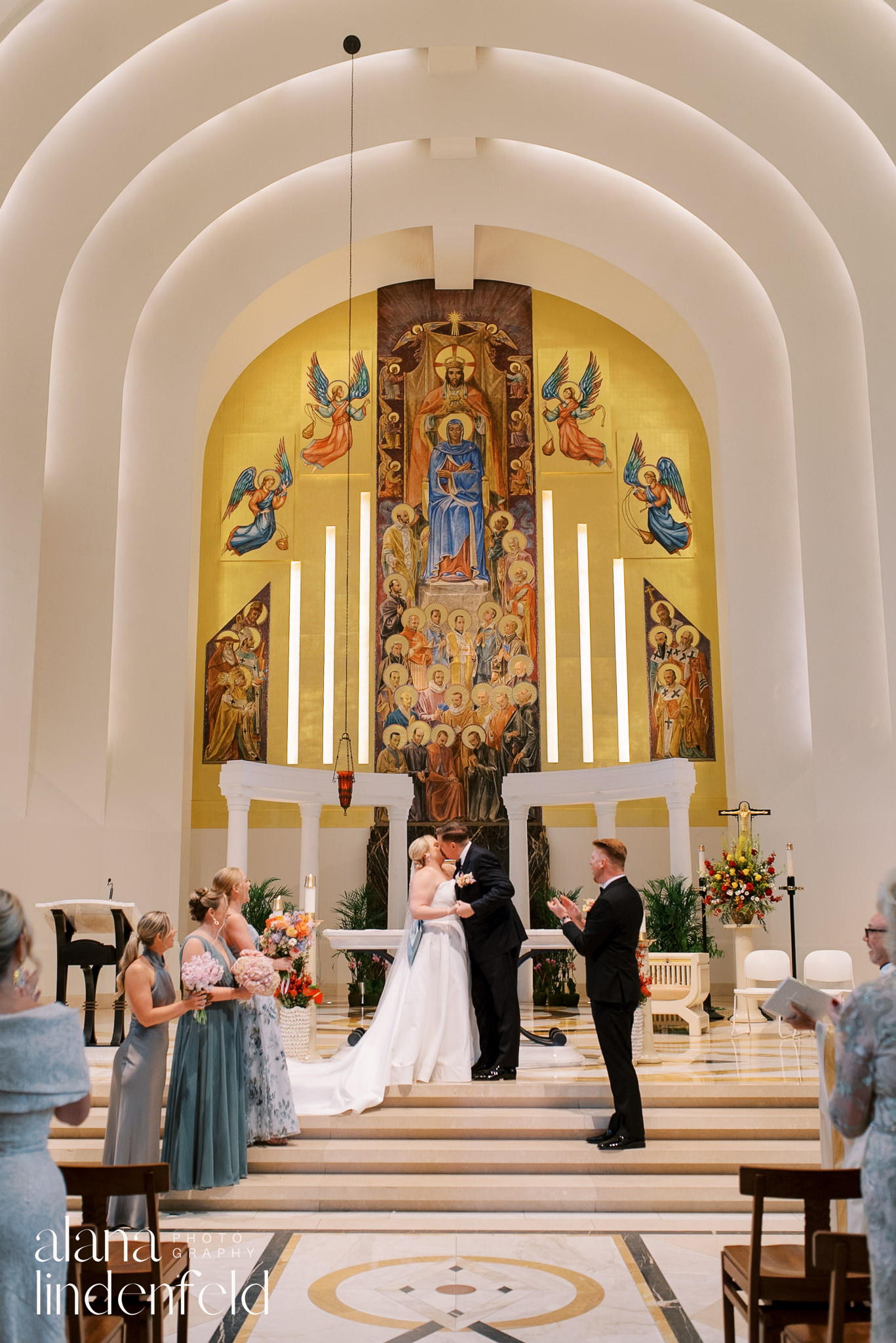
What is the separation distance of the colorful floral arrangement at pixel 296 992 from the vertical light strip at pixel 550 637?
7.69 m

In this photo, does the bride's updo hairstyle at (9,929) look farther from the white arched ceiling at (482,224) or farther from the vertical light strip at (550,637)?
the vertical light strip at (550,637)

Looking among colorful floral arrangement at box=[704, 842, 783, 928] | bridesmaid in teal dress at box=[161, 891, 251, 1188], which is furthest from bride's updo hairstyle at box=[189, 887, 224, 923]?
colorful floral arrangement at box=[704, 842, 783, 928]

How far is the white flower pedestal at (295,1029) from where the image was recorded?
935cm

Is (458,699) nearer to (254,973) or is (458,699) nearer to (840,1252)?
(254,973)

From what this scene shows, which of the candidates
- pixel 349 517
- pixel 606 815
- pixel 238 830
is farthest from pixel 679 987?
pixel 349 517

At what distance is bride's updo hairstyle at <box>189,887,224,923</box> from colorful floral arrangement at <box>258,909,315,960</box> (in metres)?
2.76

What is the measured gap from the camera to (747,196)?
1290 centimetres

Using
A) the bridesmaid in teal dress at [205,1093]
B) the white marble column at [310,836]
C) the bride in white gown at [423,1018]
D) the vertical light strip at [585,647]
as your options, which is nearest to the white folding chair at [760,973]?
the bride in white gown at [423,1018]

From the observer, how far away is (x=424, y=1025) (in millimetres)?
7773

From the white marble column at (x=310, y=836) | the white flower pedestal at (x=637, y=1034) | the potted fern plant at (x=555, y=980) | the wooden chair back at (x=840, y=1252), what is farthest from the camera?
the white marble column at (x=310, y=836)

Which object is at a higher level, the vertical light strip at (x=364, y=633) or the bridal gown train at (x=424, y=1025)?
the vertical light strip at (x=364, y=633)

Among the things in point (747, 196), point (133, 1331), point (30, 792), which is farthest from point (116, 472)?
point (133, 1331)

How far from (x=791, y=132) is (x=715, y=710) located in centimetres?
782

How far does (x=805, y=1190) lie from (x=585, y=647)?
1352 centimetres
